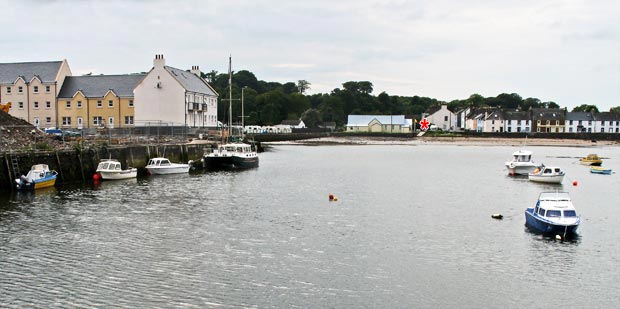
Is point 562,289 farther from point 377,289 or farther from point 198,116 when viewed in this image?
point 198,116

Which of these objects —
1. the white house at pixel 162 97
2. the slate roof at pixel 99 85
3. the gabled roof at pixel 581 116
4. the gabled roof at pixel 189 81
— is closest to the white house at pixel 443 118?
the gabled roof at pixel 581 116

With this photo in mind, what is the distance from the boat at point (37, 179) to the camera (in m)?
41.0

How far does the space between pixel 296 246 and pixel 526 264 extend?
33.0 feet

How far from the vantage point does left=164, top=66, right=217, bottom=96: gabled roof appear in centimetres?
9050

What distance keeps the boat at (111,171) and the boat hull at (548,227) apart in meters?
34.6

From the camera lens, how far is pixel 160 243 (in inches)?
1051

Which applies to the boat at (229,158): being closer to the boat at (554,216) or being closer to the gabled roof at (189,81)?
the gabled roof at (189,81)

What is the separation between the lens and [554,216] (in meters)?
29.4

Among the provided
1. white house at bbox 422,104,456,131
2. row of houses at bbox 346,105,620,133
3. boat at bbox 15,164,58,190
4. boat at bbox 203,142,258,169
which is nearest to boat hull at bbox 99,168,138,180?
boat at bbox 15,164,58,190

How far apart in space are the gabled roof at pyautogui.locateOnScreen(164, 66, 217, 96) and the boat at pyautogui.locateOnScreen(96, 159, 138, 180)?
40.5 metres

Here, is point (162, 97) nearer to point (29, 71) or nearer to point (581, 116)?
point (29, 71)

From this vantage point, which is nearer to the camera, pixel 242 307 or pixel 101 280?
pixel 242 307

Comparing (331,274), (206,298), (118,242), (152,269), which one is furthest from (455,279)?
(118,242)

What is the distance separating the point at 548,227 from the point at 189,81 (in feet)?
249
